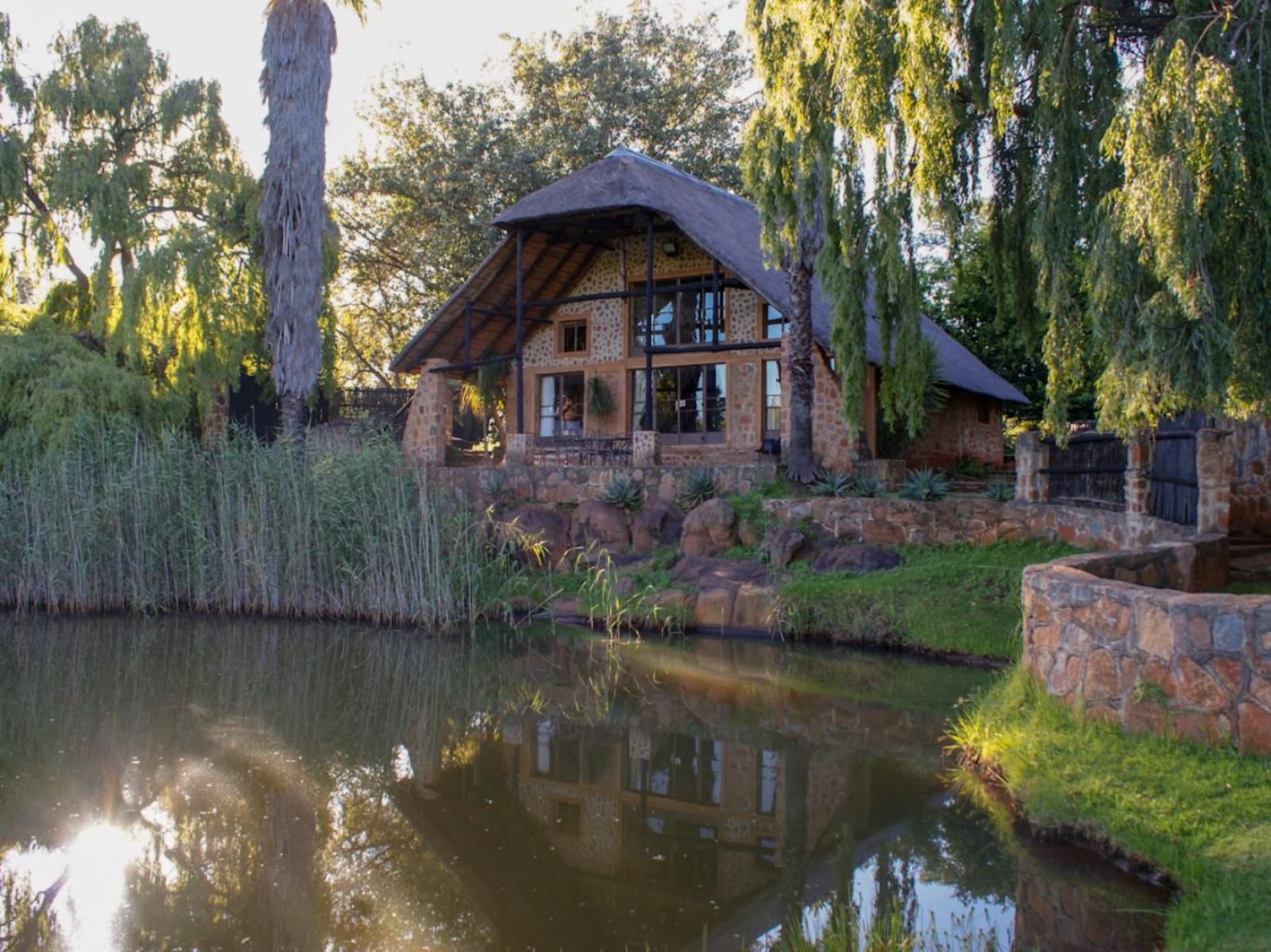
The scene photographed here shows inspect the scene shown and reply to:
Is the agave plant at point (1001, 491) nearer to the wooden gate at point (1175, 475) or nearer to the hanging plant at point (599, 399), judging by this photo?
the wooden gate at point (1175, 475)

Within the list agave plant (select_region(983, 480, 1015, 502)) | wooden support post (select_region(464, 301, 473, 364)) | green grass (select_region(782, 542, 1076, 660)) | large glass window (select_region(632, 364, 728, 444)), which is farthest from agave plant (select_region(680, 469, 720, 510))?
wooden support post (select_region(464, 301, 473, 364))

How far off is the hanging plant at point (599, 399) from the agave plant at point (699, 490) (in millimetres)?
5257

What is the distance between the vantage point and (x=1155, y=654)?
529 cm

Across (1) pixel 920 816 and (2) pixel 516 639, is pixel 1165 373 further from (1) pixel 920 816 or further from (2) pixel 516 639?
(2) pixel 516 639

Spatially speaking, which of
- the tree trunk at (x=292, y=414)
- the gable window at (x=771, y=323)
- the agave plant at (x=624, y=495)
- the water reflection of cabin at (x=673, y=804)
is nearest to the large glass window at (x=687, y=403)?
the gable window at (x=771, y=323)

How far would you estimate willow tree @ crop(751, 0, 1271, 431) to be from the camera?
6.53 meters

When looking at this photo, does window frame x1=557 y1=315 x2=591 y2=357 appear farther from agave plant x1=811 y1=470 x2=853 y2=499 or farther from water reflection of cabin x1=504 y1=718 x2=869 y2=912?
water reflection of cabin x1=504 y1=718 x2=869 y2=912

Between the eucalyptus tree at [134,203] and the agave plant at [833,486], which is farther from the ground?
A: the eucalyptus tree at [134,203]

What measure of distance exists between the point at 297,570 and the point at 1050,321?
815 centimetres

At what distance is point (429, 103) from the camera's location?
25.0 meters

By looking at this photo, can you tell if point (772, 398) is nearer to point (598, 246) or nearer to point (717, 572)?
point (598, 246)

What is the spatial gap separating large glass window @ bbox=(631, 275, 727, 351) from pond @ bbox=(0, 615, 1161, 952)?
997 centimetres

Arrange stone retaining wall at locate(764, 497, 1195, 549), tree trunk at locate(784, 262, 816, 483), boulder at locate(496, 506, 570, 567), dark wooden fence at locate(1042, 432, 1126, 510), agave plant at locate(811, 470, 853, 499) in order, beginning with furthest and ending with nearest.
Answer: tree trunk at locate(784, 262, 816, 483) → boulder at locate(496, 506, 570, 567) → agave plant at locate(811, 470, 853, 499) → stone retaining wall at locate(764, 497, 1195, 549) → dark wooden fence at locate(1042, 432, 1126, 510)

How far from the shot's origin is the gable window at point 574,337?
20.6 metres
